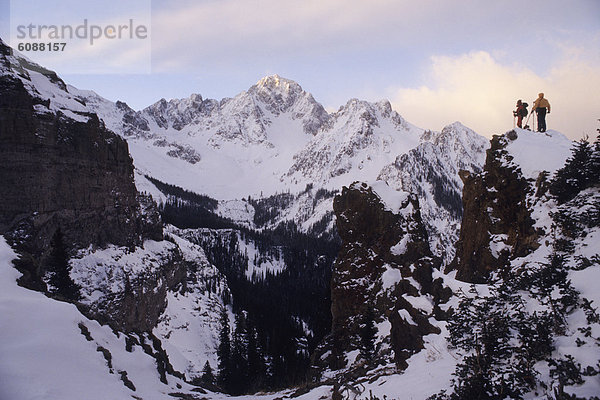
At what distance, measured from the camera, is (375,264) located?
34.5m

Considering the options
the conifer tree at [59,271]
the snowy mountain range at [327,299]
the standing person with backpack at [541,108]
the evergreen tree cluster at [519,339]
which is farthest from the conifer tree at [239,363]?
the standing person with backpack at [541,108]

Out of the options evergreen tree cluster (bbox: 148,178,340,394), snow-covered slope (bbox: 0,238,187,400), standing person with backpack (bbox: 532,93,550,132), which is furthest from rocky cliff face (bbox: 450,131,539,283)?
evergreen tree cluster (bbox: 148,178,340,394)

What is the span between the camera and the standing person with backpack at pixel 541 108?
26.1 meters

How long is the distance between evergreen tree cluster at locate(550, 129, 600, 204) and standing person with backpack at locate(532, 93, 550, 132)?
10.7 metres

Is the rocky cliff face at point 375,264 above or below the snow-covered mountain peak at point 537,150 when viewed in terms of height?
below

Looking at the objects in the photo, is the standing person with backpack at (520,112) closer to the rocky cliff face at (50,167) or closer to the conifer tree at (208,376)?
the conifer tree at (208,376)

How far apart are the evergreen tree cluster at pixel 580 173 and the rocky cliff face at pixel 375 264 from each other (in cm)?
1085

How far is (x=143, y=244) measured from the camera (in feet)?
201

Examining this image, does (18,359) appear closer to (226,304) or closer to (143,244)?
(143,244)

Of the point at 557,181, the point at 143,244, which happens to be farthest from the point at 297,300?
the point at 557,181

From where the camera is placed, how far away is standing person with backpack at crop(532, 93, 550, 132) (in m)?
26.1

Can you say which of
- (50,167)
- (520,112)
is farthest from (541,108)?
(50,167)

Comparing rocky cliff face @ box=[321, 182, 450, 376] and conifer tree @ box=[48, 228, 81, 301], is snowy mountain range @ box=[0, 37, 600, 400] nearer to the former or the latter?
rocky cliff face @ box=[321, 182, 450, 376]

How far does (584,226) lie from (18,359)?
63.3 ft
